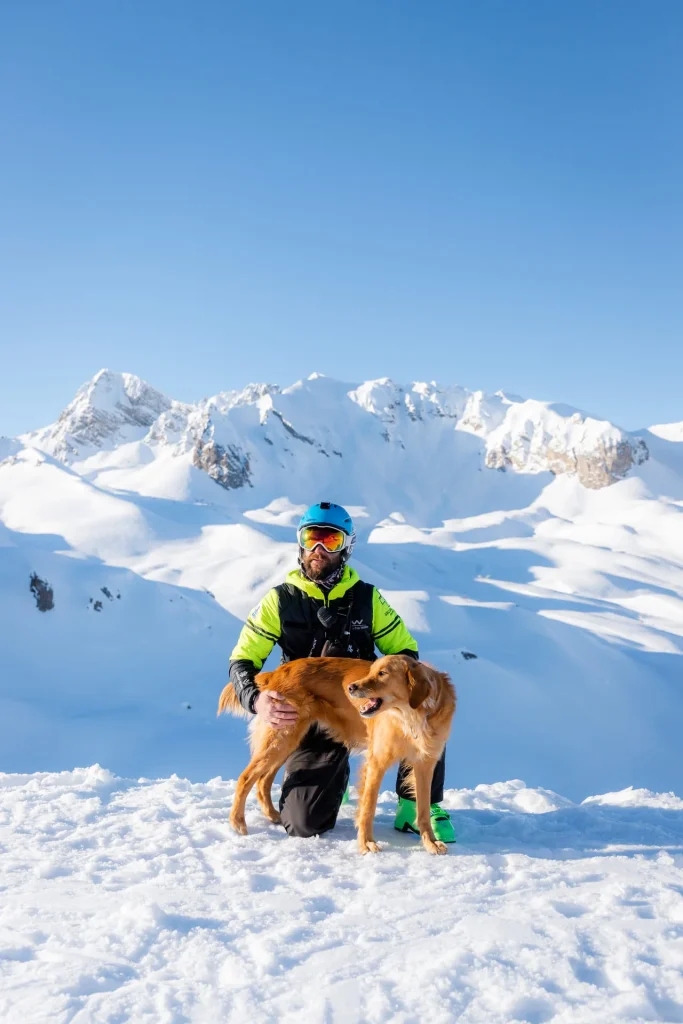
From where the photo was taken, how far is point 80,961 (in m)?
3.48

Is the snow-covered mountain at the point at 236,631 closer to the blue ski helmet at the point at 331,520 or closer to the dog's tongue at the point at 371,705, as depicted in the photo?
the blue ski helmet at the point at 331,520

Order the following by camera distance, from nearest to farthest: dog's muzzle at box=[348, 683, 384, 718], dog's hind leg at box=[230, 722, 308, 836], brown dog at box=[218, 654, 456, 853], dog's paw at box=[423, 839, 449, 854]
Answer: dog's muzzle at box=[348, 683, 384, 718] → brown dog at box=[218, 654, 456, 853] → dog's paw at box=[423, 839, 449, 854] → dog's hind leg at box=[230, 722, 308, 836]

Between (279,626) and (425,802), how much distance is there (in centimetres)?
199

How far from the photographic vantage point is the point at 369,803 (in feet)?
17.8

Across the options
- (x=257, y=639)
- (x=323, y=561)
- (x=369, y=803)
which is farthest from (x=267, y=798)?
(x=323, y=561)

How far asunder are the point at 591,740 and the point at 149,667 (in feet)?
85.6

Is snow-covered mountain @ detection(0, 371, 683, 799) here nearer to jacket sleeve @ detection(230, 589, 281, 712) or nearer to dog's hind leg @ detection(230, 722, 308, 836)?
dog's hind leg @ detection(230, 722, 308, 836)

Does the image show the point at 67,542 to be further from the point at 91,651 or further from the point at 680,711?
the point at 680,711

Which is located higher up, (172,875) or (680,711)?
(172,875)

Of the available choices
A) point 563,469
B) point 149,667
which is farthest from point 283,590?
point 563,469

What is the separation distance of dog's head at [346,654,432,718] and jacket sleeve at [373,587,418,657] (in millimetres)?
1241

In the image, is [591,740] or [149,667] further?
[149,667]

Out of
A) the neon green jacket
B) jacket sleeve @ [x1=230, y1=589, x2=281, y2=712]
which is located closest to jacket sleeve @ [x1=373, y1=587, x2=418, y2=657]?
the neon green jacket

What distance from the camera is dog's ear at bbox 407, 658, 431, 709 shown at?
506cm
